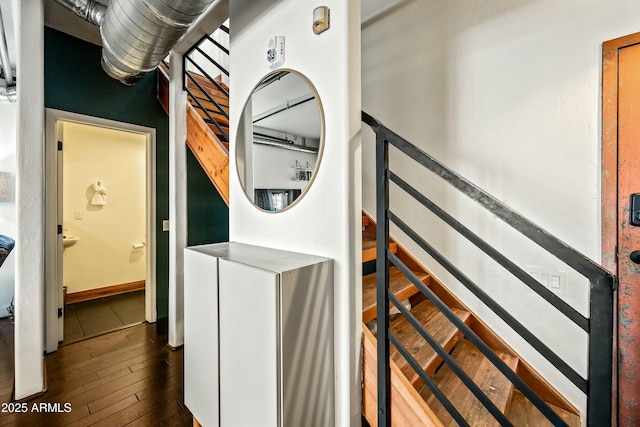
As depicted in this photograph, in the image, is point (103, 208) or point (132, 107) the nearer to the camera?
point (132, 107)

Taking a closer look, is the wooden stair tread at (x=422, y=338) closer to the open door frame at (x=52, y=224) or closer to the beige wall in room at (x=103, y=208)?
the open door frame at (x=52, y=224)

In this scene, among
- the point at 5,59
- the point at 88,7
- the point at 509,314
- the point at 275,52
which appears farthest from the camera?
the point at 5,59

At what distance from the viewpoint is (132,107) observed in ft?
9.50

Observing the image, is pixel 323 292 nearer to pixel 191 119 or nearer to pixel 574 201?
pixel 574 201

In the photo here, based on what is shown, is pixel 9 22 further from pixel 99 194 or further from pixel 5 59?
pixel 99 194

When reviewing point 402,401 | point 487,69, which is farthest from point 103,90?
point 402,401

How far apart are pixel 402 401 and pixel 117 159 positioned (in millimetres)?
4612

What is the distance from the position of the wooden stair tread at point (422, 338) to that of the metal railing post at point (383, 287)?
18 cm

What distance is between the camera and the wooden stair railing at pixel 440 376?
1132 mm

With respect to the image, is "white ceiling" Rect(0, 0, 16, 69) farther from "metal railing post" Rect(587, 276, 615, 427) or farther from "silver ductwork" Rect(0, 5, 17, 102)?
"metal railing post" Rect(587, 276, 615, 427)

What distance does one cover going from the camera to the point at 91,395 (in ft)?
6.34

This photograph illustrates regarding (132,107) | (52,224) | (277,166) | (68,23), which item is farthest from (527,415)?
(68,23)

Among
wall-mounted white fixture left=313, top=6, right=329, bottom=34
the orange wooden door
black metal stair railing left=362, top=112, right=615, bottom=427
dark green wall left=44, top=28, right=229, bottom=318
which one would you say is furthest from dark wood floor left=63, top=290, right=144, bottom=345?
the orange wooden door

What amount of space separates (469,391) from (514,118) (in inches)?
59.3
